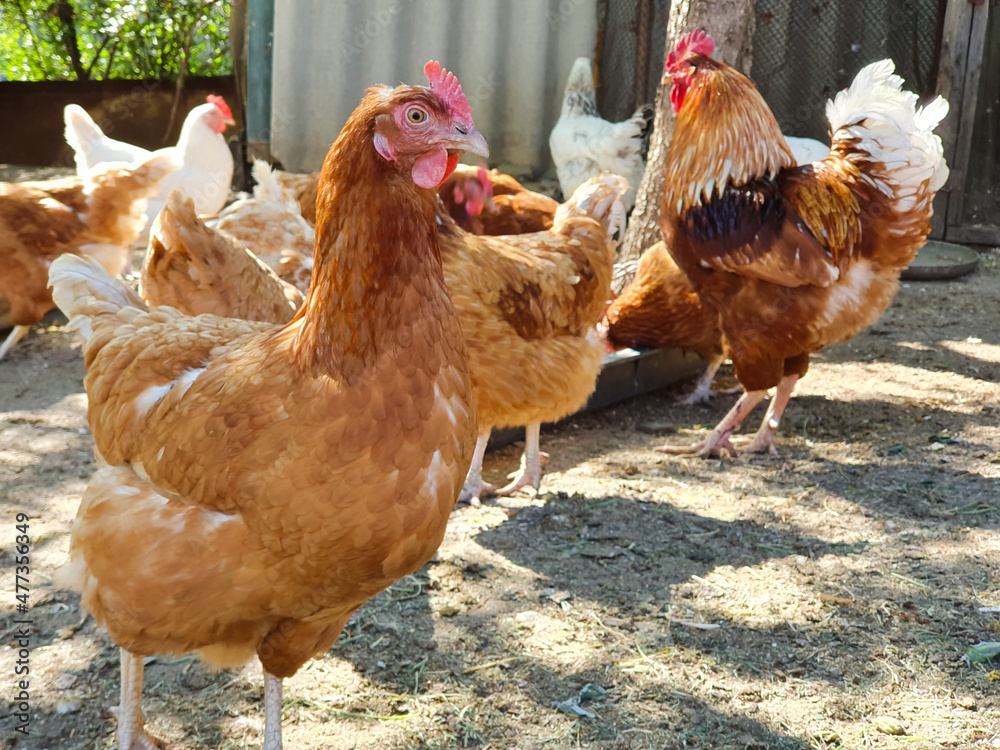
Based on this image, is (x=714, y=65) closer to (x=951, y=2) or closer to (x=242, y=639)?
(x=242, y=639)

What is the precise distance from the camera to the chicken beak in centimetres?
179

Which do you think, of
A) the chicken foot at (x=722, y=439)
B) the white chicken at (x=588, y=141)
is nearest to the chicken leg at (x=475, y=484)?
the chicken foot at (x=722, y=439)

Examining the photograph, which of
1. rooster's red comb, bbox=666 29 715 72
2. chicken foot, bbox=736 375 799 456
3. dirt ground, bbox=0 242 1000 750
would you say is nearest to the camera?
dirt ground, bbox=0 242 1000 750

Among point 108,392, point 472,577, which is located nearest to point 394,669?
point 472,577

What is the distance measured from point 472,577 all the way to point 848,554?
1465 mm

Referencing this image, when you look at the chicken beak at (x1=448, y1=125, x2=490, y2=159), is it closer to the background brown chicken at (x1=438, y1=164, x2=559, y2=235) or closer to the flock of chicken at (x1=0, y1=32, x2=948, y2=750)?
the flock of chicken at (x1=0, y1=32, x2=948, y2=750)

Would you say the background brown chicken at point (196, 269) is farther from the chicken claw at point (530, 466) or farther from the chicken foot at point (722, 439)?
the chicken foot at point (722, 439)

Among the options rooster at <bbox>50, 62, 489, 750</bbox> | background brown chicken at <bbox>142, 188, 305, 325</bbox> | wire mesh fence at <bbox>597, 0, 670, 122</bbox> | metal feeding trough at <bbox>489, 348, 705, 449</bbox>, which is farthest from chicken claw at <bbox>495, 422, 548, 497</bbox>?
wire mesh fence at <bbox>597, 0, 670, 122</bbox>

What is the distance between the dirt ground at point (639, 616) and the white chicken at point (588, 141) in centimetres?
361

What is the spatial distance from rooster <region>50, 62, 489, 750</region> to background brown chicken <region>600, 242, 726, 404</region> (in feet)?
10.8

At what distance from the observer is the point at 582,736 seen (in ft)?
7.94

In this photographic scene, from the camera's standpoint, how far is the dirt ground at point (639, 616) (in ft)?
8.07

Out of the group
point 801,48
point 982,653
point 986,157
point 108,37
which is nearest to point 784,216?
point 982,653

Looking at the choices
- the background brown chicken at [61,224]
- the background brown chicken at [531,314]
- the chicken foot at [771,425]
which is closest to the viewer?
the background brown chicken at [531,314]
